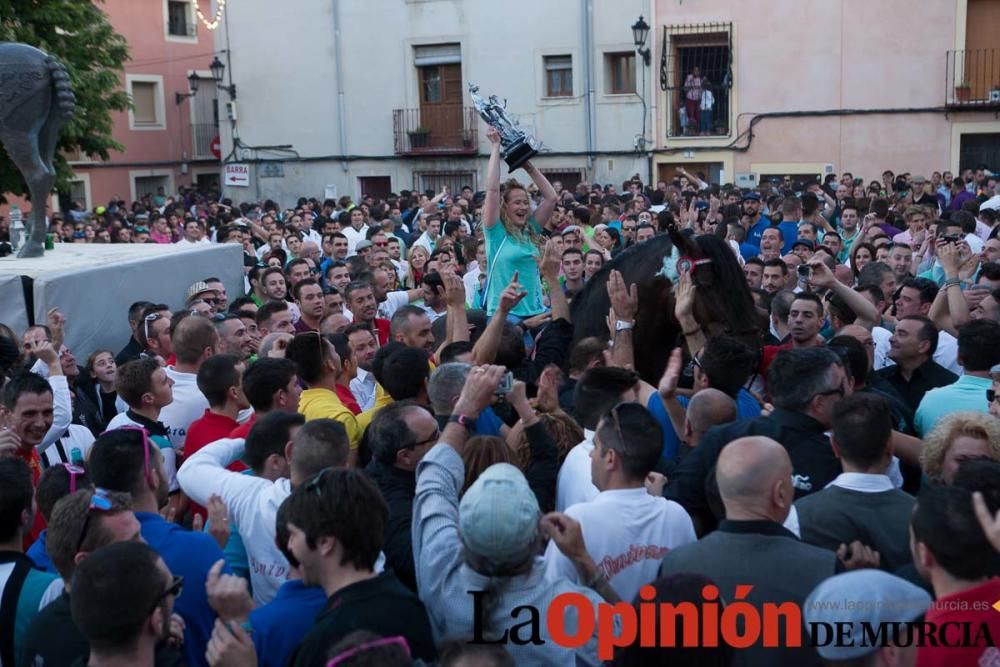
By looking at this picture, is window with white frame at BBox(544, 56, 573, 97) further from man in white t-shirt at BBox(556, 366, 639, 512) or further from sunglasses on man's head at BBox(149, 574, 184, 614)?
sunglasses on man's head at BBox(149, 574, 184, 614)

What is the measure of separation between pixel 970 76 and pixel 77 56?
55.7ft

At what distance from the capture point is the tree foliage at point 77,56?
62.1ft

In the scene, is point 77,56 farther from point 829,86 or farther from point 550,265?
point 550,265

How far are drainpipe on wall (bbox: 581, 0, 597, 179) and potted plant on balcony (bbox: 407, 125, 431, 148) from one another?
156 inches

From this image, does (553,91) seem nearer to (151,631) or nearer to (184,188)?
(184,188)

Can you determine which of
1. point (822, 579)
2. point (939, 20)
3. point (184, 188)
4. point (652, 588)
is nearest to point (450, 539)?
point (652, 588)

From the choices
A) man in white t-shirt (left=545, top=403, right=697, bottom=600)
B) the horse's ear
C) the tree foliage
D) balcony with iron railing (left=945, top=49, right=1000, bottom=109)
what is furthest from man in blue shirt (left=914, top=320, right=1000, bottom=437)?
balcony with iron railing (left=945, top=49, right=1000, bottom=109)

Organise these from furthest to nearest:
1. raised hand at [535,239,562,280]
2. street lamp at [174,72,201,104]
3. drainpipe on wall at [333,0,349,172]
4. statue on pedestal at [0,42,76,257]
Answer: street lamp at [174,72,201,104], drainpipe on wall at [333,0,349,172], statue on pedestal at [0,42,76,257], raised hand at [535,239,562,280]

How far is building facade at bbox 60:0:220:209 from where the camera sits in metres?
30.9

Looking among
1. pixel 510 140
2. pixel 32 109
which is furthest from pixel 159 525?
pixel 32 109

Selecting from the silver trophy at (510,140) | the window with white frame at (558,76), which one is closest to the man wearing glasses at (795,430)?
the silver trophy at (510,140)

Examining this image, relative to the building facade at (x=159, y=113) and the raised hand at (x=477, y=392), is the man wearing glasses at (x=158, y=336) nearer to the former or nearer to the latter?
the raised hand at (x=477, y=392)

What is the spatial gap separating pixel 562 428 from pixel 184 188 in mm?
27773

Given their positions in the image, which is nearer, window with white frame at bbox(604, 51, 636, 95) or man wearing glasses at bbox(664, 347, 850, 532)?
man wearing glasses at bbox(664, 347, 850, 532)
